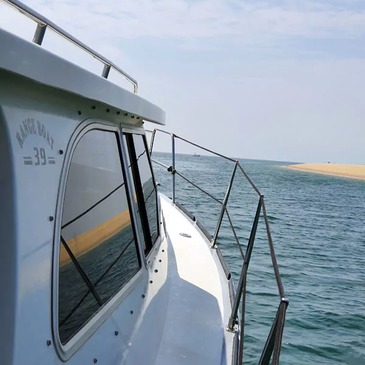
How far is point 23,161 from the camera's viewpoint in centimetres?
150

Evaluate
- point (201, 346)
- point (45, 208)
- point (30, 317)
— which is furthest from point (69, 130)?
point (201, 346)

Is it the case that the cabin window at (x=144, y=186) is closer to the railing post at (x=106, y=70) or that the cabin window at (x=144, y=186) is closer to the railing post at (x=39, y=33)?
the railing post at (x=106, y=70)

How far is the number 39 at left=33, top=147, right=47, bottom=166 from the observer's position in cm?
159

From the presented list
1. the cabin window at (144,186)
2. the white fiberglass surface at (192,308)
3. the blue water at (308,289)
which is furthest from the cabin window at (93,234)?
the blue water at (308,289)

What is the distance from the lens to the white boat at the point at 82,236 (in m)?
1.45

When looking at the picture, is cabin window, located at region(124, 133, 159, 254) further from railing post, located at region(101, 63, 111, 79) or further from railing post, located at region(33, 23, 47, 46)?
railing post, located at region(33, 23, 47, 46)

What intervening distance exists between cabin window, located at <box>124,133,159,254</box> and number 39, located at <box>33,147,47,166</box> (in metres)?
1.25

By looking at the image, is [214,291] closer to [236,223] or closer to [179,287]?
[179,287]

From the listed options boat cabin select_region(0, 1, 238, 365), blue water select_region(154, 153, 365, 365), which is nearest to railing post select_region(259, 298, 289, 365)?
boat cabin select_region(0, 1, 238, 365)

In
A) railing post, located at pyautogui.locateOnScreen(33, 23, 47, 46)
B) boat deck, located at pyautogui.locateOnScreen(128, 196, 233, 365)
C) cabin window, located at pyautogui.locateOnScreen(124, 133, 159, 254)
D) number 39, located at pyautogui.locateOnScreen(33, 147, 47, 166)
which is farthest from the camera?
cabin window, located at pyautogui.locateOnScreen(124, 133, 159, 254)

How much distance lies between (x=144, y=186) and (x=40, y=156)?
1822mm

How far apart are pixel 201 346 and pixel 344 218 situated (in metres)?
22.2

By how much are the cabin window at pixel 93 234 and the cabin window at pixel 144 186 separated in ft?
1.27

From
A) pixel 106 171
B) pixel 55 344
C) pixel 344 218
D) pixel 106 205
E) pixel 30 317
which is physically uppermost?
pixel 106 171
